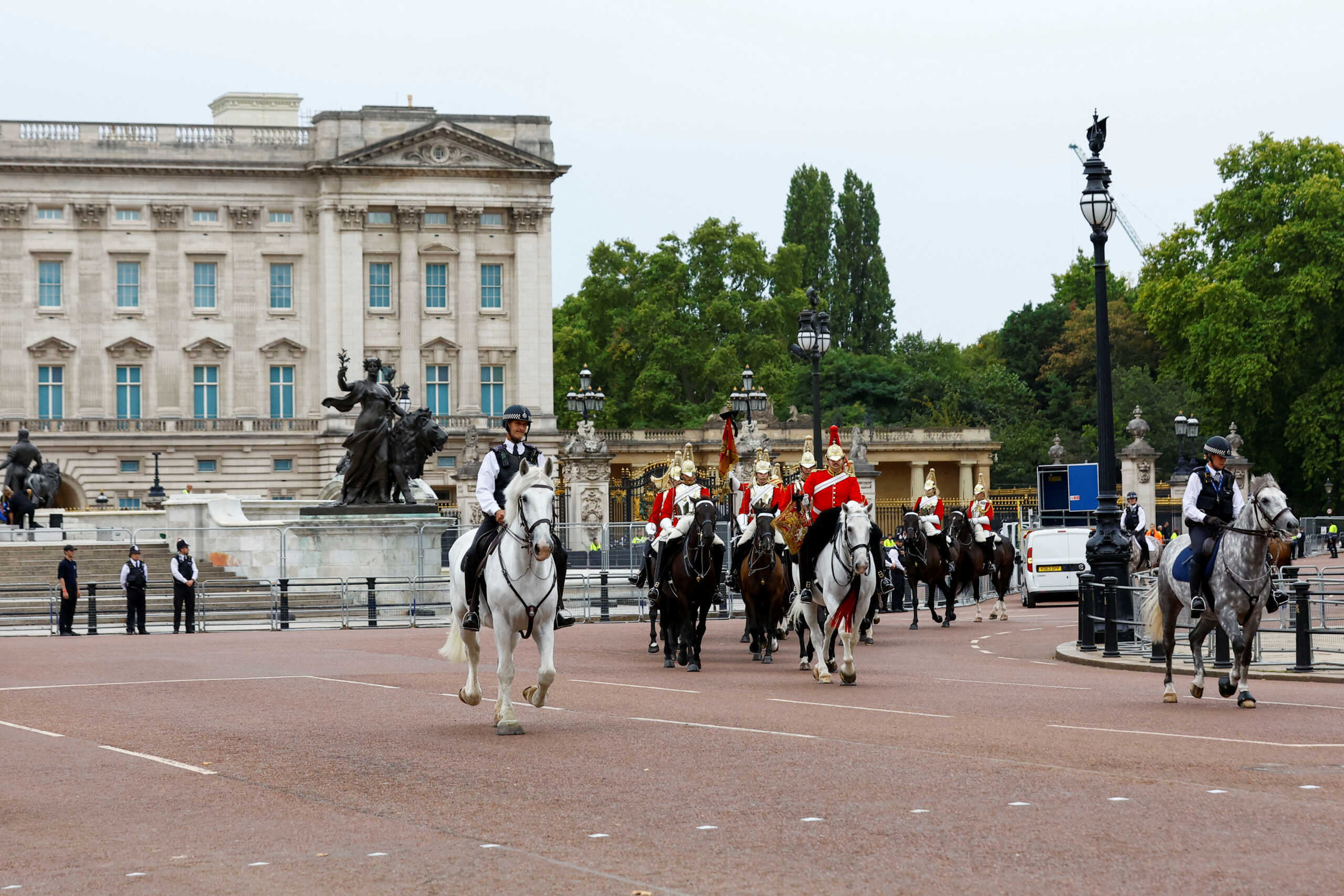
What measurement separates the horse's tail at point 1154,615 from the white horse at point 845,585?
263 cm

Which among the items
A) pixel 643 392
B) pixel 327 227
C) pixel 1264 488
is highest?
pixel 327 227

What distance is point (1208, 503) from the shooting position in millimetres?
15070

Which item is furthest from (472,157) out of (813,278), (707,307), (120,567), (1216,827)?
(1216,827)

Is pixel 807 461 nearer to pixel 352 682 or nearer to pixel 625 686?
pixel 625 686

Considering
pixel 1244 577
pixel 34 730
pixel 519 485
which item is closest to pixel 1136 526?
pixel 1244 577

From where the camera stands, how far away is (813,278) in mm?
98625

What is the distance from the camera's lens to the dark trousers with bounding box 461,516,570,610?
44.0ft

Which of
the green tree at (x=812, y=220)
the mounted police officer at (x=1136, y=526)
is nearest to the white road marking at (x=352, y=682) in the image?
the mounted police officer at (x=1136, y=526)

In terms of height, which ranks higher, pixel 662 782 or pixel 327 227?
pixel 327 227

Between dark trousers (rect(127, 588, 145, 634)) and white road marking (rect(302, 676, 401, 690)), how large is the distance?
12.5 m

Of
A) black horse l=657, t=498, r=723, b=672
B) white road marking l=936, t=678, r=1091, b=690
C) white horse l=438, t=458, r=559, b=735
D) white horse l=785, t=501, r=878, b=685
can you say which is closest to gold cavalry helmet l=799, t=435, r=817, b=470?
black horse l=657, t=498, r=723, b=672

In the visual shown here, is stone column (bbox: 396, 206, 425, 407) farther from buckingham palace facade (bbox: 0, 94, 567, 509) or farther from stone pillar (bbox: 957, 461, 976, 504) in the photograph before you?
stone pillar (bbox: 957, 461, 976, 504)

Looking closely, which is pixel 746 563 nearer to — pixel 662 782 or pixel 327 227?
pixel 662 782

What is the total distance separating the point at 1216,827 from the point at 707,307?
79.7 meters
